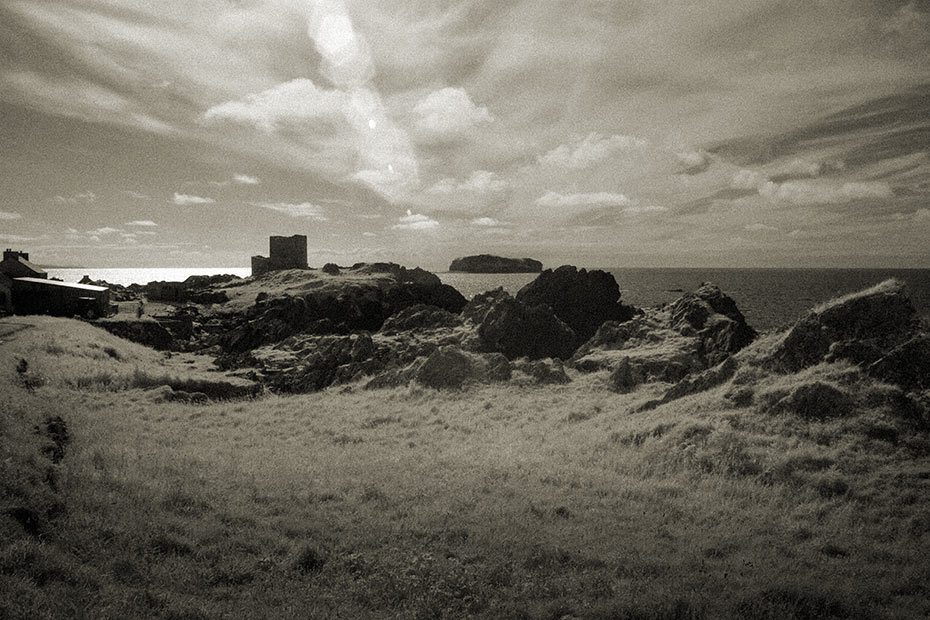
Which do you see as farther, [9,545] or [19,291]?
[19,291]

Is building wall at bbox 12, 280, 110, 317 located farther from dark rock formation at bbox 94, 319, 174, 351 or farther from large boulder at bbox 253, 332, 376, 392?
large boulder at bbox 253, 332, 376, 392

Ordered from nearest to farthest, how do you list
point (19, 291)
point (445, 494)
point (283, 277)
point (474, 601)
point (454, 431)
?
1. point (474, 601)
2. point (445, 494)
3. point (454, 431)
4. point (19, 291)
5. point (283, 277)

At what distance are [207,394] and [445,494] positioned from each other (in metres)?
23.7

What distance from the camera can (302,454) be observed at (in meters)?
19.5

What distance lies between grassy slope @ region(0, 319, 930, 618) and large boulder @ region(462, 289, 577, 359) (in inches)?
845

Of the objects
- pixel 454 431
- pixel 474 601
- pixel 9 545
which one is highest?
pixel 9 545

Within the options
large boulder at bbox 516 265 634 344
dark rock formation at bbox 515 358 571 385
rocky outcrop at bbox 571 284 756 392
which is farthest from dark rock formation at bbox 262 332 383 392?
large boulder at bbox 516 265 634 344

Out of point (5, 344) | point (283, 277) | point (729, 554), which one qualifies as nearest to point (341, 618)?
point (729, 554)

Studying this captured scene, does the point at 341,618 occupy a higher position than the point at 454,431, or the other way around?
the point at 341,618

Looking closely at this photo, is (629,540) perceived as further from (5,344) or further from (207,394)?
(5,344)

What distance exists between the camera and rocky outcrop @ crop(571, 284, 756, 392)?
33844 millimetres

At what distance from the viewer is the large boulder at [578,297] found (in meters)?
61.2

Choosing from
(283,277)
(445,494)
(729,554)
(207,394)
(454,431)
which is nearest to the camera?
(729,554)

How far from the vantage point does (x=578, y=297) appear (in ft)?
205
